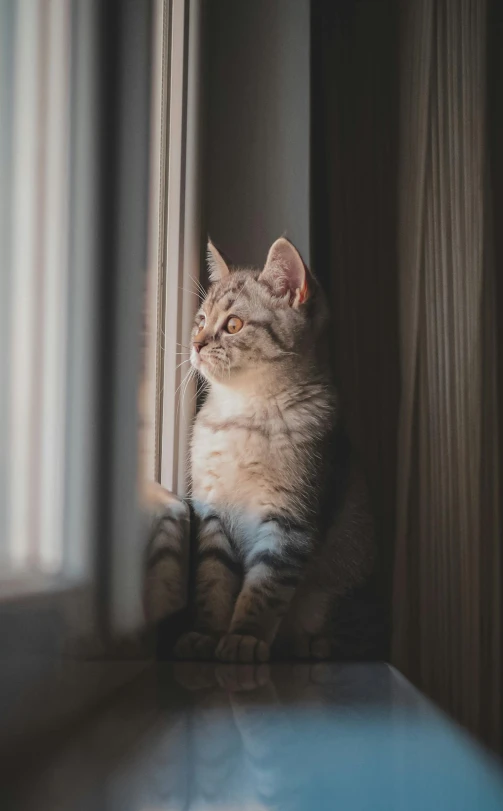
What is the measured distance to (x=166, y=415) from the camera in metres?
1.44

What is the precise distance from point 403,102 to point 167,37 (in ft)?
1.68

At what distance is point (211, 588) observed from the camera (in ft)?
4.24

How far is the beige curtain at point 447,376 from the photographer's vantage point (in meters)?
1.53

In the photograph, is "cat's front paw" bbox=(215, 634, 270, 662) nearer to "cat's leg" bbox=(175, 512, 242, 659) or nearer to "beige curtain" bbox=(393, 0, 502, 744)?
"cat's leg" bbox=(175, 512, 242, 659)

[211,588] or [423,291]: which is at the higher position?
[423,291]

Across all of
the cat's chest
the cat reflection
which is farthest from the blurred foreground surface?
the cat's chest

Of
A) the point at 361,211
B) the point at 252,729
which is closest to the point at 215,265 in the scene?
the point at 361,211

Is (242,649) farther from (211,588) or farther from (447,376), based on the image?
(447,376)

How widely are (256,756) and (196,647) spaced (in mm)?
494

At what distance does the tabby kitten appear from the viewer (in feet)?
4.15

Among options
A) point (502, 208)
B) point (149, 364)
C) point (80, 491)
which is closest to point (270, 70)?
point (502, 208)

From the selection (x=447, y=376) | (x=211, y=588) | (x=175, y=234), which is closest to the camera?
(x=211, y=588)

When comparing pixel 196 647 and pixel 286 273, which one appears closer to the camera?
pixel 196 647

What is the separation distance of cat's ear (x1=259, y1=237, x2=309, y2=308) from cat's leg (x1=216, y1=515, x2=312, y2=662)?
0.41 m
